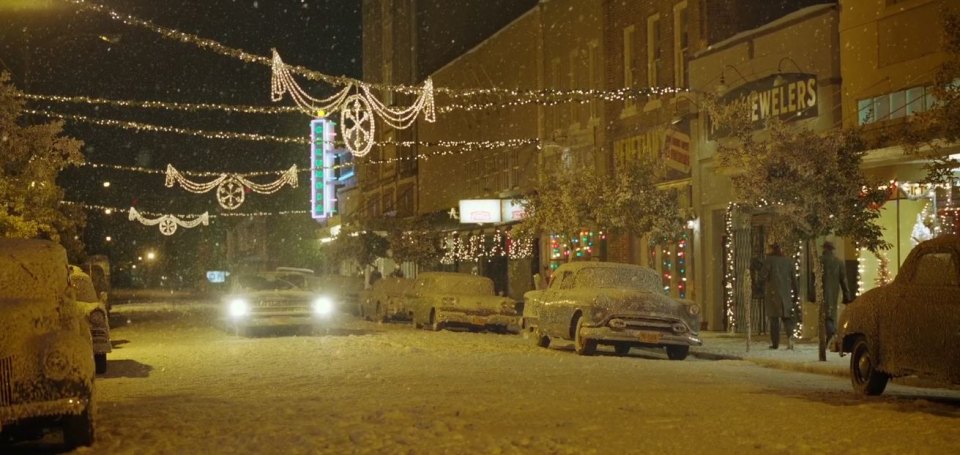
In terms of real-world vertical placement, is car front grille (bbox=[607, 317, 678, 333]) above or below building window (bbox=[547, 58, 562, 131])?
below

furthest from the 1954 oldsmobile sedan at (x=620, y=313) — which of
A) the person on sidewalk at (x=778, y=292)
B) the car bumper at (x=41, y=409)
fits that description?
the car bumper at (x=41, y=409)

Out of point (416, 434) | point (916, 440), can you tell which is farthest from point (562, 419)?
point (916, 440)

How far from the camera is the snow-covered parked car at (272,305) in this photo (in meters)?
25.4

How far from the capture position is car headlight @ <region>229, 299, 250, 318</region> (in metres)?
25.3

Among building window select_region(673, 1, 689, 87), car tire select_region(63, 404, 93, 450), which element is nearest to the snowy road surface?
car tire select_region(63, 404, 93, 450)

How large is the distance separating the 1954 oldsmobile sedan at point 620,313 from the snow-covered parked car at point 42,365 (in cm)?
1056

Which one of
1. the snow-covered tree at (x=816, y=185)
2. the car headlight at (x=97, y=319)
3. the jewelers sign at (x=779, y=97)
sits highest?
the jewelers sign at (x=779, y=97)

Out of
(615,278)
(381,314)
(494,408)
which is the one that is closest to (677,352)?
(615,278)

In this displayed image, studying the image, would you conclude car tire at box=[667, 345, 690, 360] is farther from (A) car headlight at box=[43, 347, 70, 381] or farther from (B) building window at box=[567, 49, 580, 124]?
(B) building window at box=[567, 49, 580, 124]

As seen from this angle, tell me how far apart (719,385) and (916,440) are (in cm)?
481

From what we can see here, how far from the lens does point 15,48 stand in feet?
120

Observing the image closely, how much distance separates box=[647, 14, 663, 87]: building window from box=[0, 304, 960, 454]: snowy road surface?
521 inches

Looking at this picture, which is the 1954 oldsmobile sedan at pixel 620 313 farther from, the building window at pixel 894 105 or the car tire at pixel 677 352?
the building window at pixel 894 105

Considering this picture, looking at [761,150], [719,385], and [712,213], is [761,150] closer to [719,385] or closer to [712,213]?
[719,385]
